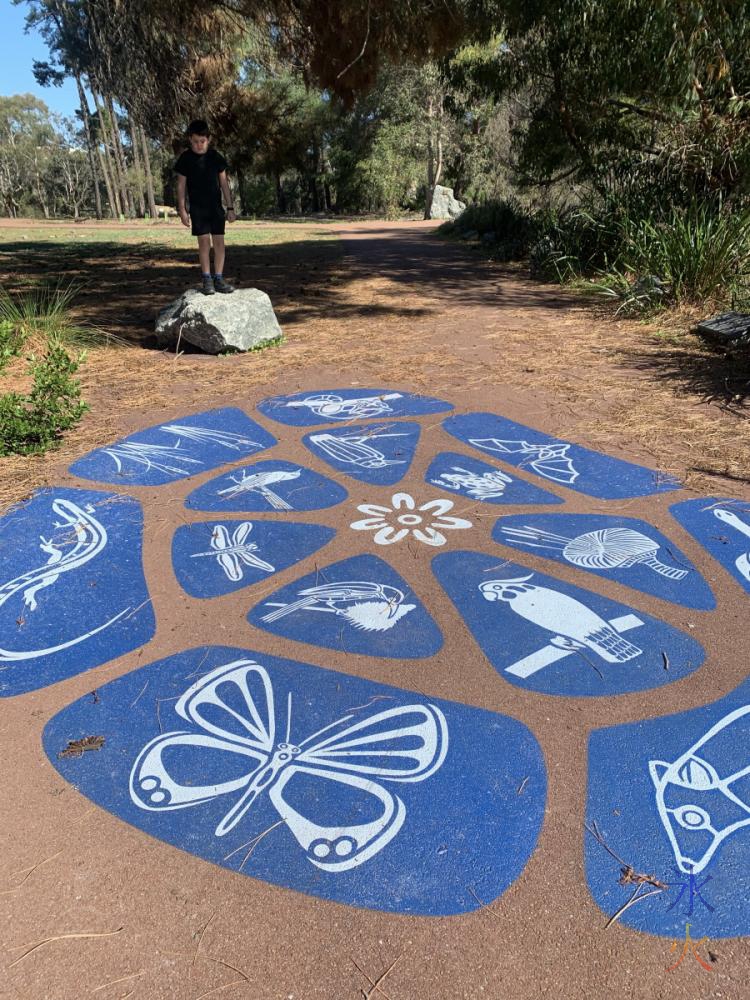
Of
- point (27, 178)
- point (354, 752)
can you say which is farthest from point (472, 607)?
point (27, 178)

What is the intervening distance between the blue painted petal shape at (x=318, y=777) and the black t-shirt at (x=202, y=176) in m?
5.26

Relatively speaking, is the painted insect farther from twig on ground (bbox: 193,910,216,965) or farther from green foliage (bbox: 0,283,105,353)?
green foliage (bbox: 0,283,105,353)

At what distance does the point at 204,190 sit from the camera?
245 inches

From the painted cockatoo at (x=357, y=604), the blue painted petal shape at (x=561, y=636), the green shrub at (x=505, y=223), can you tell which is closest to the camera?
the blue painted petal shape at (x=561, y=636)

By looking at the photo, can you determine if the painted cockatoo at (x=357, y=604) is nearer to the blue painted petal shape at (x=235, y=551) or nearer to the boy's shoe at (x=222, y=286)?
the blue painted petal shape at (x=235, y=551)

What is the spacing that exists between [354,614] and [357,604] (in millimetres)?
65

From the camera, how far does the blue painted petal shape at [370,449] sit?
144 inches

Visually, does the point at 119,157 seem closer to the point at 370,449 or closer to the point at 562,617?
the point at 370,449

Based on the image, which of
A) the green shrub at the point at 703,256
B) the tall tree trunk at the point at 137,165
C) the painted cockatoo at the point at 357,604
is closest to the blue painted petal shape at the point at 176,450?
the painted cockatoo at the point at 357,604

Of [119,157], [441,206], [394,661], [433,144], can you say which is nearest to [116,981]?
[394,661]

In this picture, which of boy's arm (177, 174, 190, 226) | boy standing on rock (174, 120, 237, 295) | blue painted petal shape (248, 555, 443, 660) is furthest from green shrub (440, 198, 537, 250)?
blue painted petal shape (248, 555, 443, 660)

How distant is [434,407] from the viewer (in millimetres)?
4645

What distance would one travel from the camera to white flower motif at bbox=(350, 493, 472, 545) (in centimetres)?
301

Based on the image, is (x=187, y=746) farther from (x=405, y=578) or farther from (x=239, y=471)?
(x=239, y=471)
